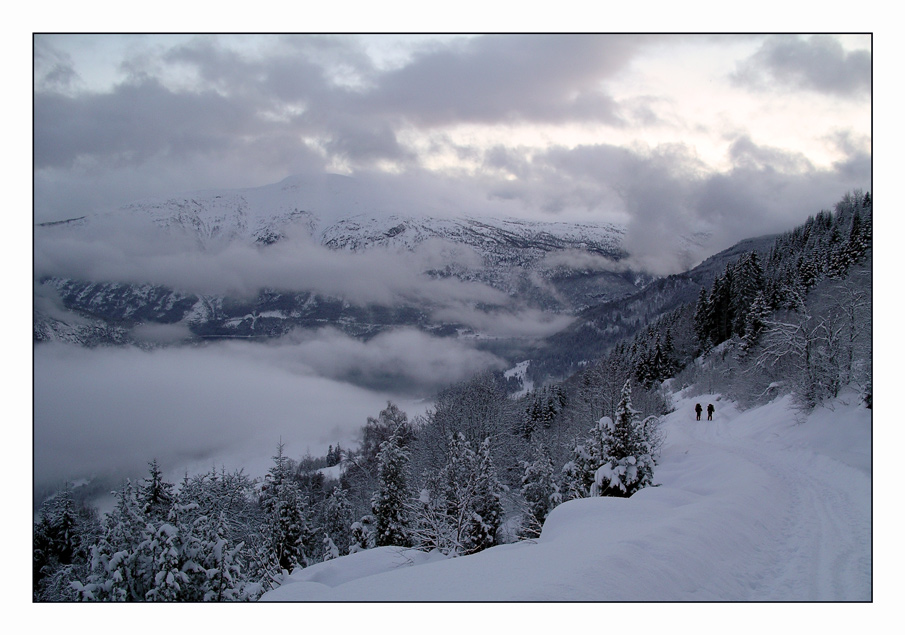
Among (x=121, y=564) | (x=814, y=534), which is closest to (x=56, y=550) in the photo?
(x=121, y=564)

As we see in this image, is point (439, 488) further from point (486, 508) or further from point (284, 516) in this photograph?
point (284, 516)

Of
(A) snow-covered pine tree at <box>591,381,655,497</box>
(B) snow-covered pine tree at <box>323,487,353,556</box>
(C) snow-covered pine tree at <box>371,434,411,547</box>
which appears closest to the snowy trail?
(A) snow-covered pine tree at <box>591,381,655,497</box>

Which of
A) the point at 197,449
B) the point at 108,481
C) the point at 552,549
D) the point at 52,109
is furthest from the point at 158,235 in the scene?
the point at 552,549

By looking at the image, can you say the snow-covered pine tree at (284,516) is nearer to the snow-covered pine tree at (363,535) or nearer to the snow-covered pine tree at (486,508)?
the snow-covered pine tree at (363,535)

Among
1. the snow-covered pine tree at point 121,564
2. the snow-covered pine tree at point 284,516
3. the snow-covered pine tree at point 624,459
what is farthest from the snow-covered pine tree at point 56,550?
the snow-covered pine tree at point 624,459

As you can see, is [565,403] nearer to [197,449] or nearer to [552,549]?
[552,549]
